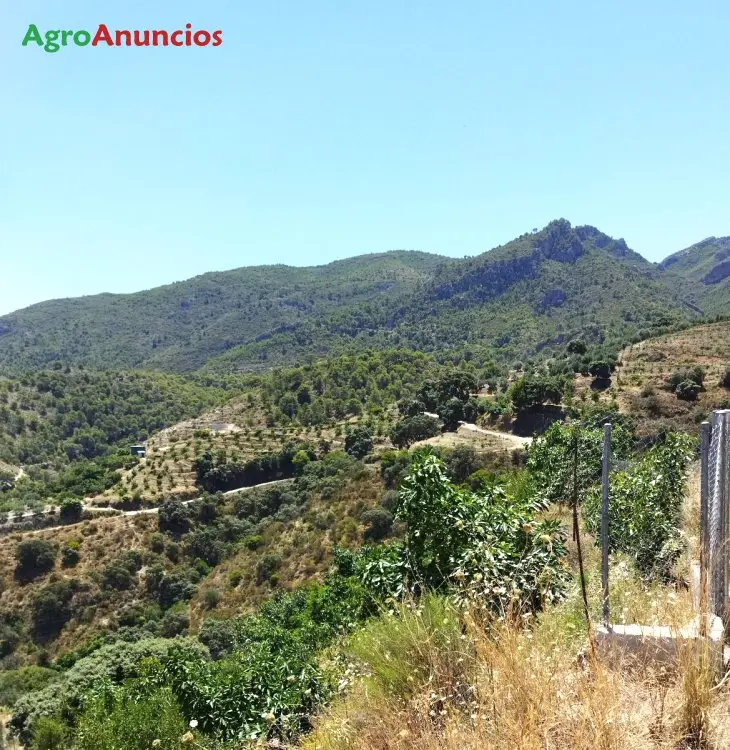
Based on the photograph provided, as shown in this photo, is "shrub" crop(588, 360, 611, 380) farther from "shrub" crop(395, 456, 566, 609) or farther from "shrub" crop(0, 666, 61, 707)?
"shrub" crop(395, 456, 566, 609)

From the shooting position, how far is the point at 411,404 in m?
51.3

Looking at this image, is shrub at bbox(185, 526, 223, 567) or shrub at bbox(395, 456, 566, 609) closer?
shrub at bbox(395, 456, 566, 609)

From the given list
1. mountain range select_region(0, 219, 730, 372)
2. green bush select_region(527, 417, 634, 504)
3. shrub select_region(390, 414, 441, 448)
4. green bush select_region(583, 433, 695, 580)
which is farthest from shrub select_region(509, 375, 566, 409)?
mountain range select_region(0, 219, 730, 372)

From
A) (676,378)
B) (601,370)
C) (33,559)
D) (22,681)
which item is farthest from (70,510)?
(676,378)

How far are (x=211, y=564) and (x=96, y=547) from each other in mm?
7775

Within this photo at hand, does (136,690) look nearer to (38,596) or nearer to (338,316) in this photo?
(38,596)

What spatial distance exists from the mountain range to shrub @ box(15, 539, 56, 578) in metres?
73.3

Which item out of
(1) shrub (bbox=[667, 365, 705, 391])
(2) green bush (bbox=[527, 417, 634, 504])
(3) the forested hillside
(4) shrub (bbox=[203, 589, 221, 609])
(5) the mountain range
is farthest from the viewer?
(5) the mountain range

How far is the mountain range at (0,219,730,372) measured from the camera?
11000cm

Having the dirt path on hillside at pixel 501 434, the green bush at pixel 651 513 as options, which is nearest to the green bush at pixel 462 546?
the green bush at pixel 651 513

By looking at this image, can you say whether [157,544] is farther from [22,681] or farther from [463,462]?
[463,462]

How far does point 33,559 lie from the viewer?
34.8m

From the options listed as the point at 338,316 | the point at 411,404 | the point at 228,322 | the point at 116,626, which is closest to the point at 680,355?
the point at 411,404

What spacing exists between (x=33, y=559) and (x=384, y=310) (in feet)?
391
